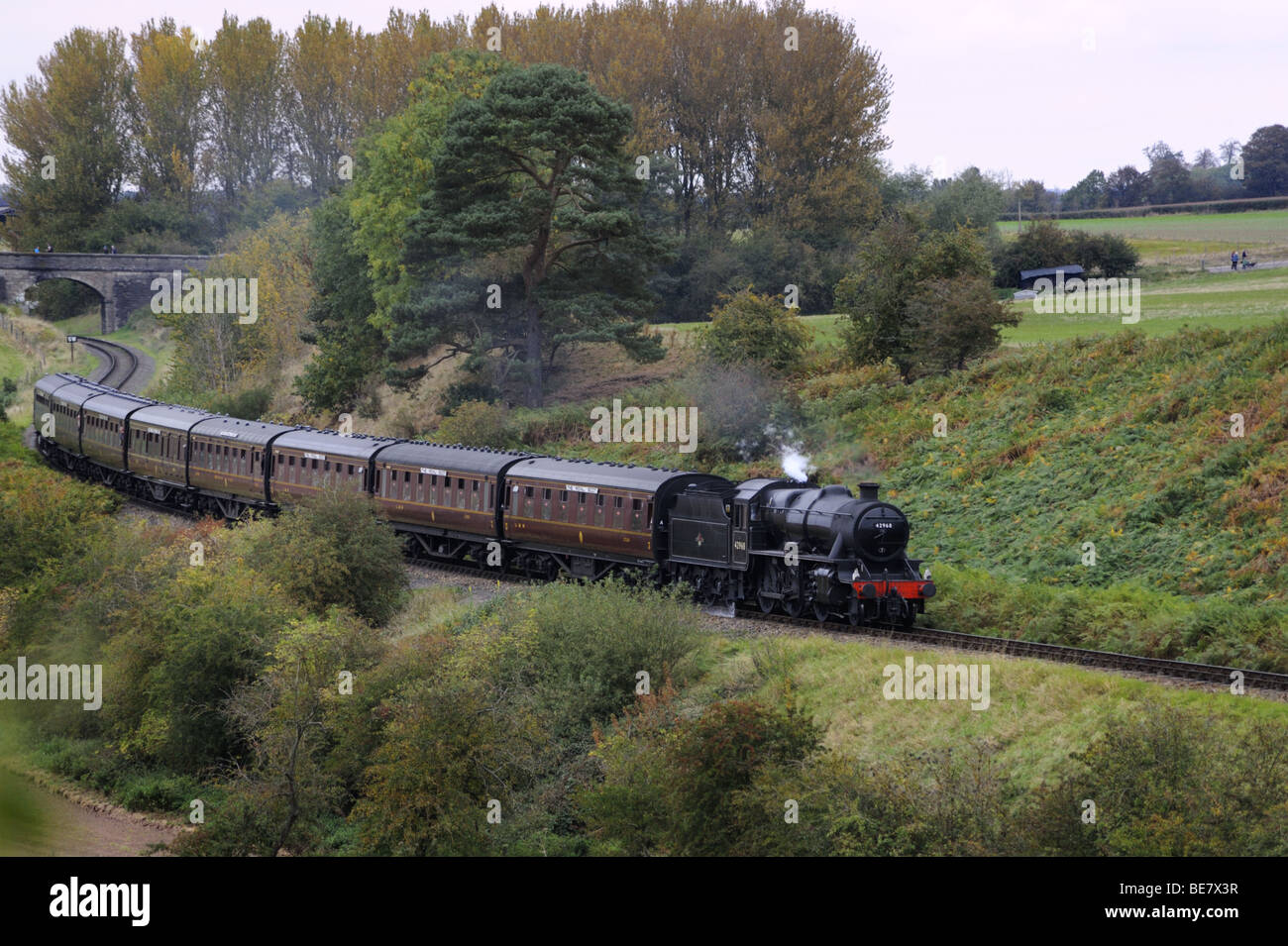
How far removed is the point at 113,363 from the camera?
8469 centimetres

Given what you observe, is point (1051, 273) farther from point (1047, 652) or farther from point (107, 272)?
point (107, 272)

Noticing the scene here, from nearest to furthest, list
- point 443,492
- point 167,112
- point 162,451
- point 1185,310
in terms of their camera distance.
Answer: point 443,492 < point 162,451 < point 1185,310 < point 167,112

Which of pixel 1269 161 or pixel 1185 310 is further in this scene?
pixel 1269 161

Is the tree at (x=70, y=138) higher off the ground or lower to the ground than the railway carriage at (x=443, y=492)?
higher

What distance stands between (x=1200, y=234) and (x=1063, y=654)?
56.4 meters

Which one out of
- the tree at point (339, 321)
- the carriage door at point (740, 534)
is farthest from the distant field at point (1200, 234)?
the carriage door at point (740, 534)

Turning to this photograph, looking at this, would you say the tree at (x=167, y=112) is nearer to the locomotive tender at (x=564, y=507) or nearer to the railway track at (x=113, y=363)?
the railway track at (x=113, y=363)

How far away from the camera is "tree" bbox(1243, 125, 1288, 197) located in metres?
86.0

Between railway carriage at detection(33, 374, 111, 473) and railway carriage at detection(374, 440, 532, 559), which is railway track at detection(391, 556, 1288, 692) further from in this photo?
railway carriage at detection(33, 374, 111, 473)

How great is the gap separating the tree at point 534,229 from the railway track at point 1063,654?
2654 cm

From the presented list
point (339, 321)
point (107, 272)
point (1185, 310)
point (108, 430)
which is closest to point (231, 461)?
point (108, 430)

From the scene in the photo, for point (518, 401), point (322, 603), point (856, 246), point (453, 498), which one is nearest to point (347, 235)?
point (518, 401)

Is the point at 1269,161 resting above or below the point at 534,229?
above

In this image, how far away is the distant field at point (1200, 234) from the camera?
6106cm
